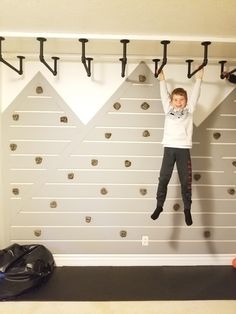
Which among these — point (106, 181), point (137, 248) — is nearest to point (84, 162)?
point (106, 181)

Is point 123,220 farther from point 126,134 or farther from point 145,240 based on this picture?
point 126,134

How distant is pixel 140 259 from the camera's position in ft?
8.69

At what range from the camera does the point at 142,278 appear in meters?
2.44

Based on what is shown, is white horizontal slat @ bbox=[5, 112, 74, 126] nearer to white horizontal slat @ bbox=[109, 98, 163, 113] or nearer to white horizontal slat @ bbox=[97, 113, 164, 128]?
white horizontal slat @ bbox=[97, 113, 164, 128]

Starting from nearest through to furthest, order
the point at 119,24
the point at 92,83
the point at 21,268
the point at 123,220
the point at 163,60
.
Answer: the point at 119,24 → the point at 163,60 → the point at 21,268 → the point at 92,83 → the point at 123,220

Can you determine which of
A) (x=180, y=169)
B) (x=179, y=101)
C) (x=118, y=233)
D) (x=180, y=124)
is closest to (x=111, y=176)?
(x=118, y=233)

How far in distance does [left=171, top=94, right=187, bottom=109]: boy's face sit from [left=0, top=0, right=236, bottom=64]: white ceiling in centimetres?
37

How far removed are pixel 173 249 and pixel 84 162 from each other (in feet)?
3.70

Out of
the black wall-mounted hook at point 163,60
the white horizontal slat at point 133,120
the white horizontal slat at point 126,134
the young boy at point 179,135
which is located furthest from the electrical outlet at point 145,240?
the black wall-mounted hook at point 163,60

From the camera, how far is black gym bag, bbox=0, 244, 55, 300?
7.24 feet

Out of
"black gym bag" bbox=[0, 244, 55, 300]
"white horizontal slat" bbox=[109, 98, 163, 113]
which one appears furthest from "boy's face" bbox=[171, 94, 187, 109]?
"black gym bag" bbox=[0, 244, 55, 300]

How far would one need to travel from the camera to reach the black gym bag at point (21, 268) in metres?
2.21

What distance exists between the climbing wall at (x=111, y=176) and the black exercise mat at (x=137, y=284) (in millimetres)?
168

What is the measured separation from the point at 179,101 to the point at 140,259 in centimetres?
145
